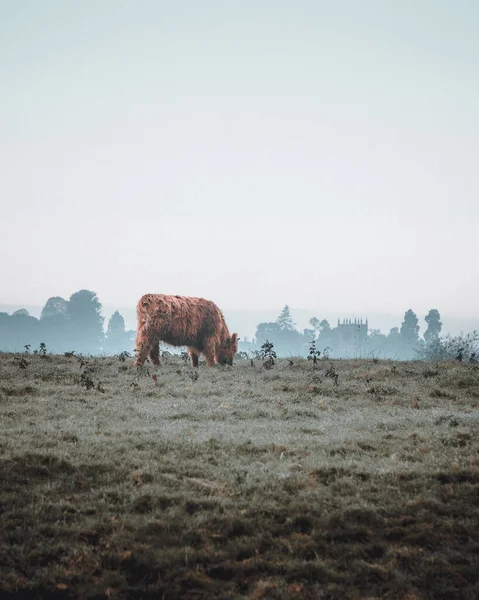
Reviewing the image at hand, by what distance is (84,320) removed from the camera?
122 meters

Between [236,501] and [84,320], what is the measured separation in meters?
120

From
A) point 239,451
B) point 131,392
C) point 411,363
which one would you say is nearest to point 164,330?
point 131,392

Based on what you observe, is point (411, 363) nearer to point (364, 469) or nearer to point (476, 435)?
point (476, 435)

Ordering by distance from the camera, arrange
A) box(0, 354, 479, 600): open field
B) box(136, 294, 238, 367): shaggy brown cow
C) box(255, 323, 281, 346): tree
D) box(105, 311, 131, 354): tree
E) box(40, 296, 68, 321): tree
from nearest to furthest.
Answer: box(0, 354, 479, 600): open field < box(136, 294, 238, 367): shaggy brown cow < box(255, 323, 281, 346): tree < box(40, 296, 68, 321): tree < box(105, 311, 131, 354): tree

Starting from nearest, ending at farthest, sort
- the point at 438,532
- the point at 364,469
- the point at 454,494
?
the point at 438,532
the point at 454,494
the point at 364,469

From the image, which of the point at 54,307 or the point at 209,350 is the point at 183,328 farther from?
the point at 54,307

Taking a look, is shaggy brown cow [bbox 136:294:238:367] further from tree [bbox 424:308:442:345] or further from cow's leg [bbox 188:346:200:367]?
tree [bbox 424:308:442:345]

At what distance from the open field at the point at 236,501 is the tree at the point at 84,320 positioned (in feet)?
367

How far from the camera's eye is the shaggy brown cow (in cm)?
2030

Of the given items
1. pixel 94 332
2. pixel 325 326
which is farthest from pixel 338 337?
pixel 94 332

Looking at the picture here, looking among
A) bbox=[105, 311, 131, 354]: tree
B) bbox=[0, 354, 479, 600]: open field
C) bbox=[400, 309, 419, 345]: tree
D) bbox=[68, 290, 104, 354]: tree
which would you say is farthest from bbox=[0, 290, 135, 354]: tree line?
bbox=[0, 354, 479, 600]: open field

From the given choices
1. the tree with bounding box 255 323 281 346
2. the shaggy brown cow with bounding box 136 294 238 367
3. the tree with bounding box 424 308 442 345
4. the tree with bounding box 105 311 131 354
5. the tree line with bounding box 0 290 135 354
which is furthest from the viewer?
the tree with bounding box 105 311 131 354

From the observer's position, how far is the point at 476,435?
411 inches

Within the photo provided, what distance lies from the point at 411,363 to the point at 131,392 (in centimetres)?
1090
